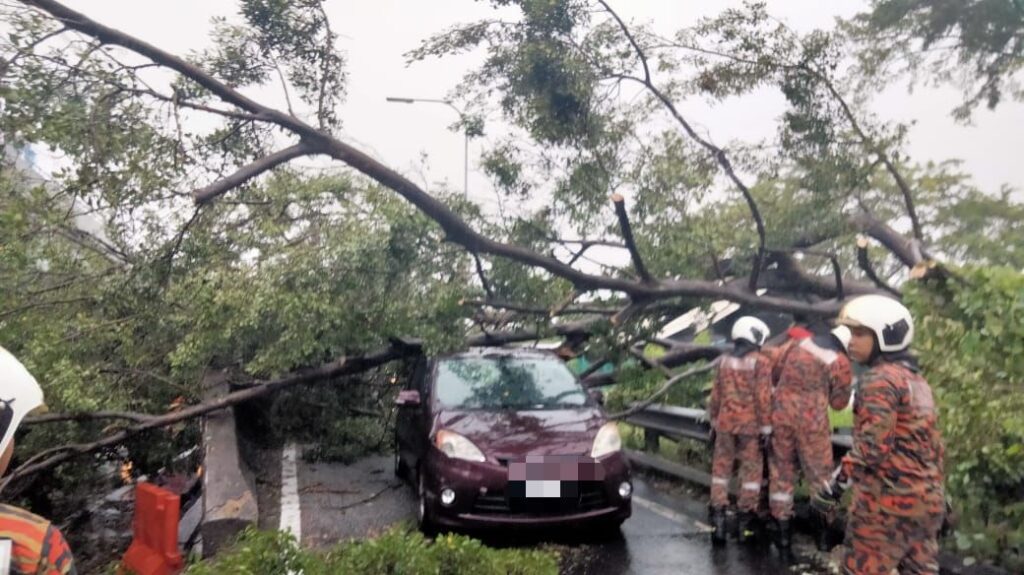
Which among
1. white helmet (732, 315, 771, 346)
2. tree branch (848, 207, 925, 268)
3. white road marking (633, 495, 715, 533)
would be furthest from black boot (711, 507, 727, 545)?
tree branch (848, 207, 925, 268)

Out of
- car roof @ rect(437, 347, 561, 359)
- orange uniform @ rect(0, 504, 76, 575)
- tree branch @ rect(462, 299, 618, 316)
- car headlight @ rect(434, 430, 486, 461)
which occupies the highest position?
tree branch @ rect(462, 299, 618, 316)

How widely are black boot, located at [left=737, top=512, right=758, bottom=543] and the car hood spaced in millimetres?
1256

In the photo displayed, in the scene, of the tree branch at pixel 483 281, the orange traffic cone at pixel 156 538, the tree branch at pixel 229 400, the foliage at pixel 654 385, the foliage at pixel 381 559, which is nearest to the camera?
the foliage at pixel 381 559

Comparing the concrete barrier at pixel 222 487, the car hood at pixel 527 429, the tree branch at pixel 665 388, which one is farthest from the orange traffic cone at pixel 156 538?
the tree branch at pixel 665 388

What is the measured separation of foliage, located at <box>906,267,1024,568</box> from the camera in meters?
4.60

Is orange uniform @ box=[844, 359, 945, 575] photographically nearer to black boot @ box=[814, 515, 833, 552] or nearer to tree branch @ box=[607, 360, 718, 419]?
black boot @ box=[814, 515, 833, 552]

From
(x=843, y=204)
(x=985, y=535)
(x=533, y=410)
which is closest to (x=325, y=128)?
(x=533, y=410)

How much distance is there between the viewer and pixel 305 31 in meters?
8.12

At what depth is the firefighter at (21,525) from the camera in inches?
68.9

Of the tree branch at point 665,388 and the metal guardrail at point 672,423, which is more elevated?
the tree branch at point 665,388

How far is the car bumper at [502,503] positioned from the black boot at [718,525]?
70 cm

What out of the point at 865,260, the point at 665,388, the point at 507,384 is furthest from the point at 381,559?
the point at 865,260

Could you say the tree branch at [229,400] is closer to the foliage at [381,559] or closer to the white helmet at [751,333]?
the white helmet at [751,333]

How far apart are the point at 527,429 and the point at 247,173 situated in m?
3.17
